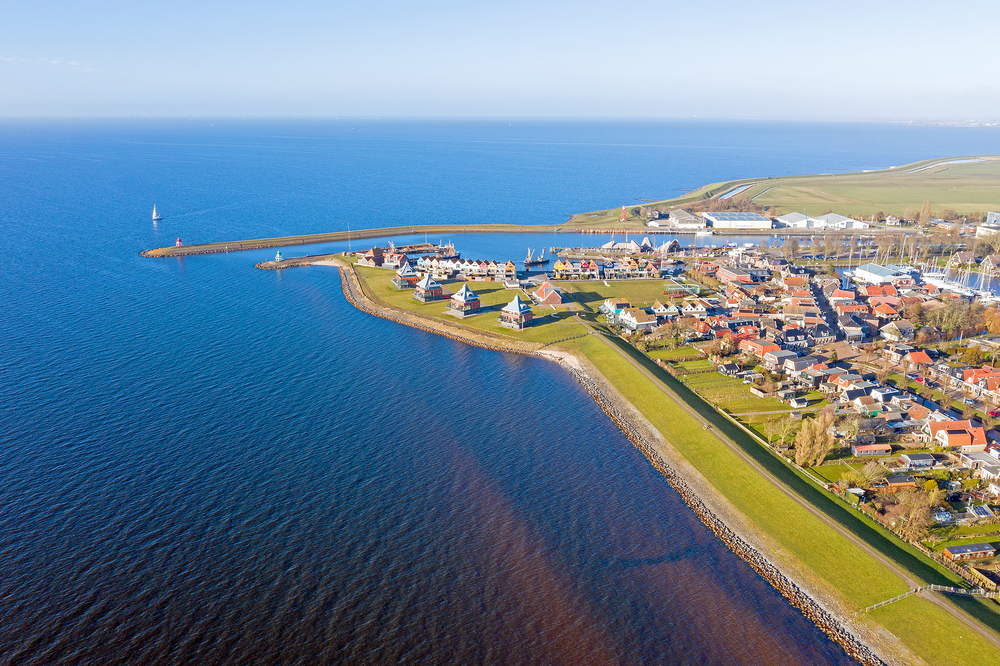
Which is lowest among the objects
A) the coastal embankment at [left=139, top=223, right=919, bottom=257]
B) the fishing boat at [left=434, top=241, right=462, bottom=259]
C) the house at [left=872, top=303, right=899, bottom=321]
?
the house at [left=872, top=303, right=899, bottom=321]

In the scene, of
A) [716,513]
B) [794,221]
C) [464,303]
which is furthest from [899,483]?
[794,221]

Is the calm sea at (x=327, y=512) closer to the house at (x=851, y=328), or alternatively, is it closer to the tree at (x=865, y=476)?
the tree at (x=865, y=476)

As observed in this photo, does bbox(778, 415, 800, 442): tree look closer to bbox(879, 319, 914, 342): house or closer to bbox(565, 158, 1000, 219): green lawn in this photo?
bbox(879, 319, 914, 342): house

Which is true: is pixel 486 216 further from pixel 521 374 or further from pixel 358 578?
pixel 358 578

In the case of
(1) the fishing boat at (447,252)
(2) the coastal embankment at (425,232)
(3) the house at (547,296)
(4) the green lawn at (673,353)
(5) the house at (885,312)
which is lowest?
(4) the green lawn at (673,353)

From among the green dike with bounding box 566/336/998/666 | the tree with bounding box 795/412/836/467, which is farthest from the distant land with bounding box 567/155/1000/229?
the tree with bounding box 795/412/836/467

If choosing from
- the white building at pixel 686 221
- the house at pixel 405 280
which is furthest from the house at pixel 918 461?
the white building at pixel 686 221

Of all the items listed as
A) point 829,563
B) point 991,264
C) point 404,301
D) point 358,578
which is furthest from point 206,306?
point 991,264
